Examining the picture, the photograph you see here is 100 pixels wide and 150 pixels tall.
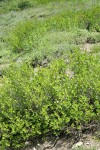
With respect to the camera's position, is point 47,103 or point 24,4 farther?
point 24,4

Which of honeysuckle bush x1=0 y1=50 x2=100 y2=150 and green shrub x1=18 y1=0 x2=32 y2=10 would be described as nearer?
honeysuckle bush x1=0 y1=50 x2=100 y2=150

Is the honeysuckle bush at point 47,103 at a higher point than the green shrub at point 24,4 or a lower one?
higher

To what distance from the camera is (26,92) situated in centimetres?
619

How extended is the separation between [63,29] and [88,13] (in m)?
1.22

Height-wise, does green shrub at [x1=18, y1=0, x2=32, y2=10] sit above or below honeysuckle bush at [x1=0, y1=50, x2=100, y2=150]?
below

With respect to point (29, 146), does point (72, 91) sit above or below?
above

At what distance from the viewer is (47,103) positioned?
6.26 m

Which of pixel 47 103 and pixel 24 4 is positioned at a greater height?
pixel 47 103

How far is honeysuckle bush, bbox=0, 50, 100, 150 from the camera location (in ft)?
19.3

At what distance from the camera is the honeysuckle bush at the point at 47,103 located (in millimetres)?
5895

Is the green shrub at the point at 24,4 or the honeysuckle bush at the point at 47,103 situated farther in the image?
the green shrub at the point at 24,4

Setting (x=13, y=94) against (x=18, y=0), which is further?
(x=18, y=0)

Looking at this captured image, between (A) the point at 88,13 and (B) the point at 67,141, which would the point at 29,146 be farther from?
(A) the point at 88,13

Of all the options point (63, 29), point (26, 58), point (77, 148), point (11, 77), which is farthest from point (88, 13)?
point (77, 148)
